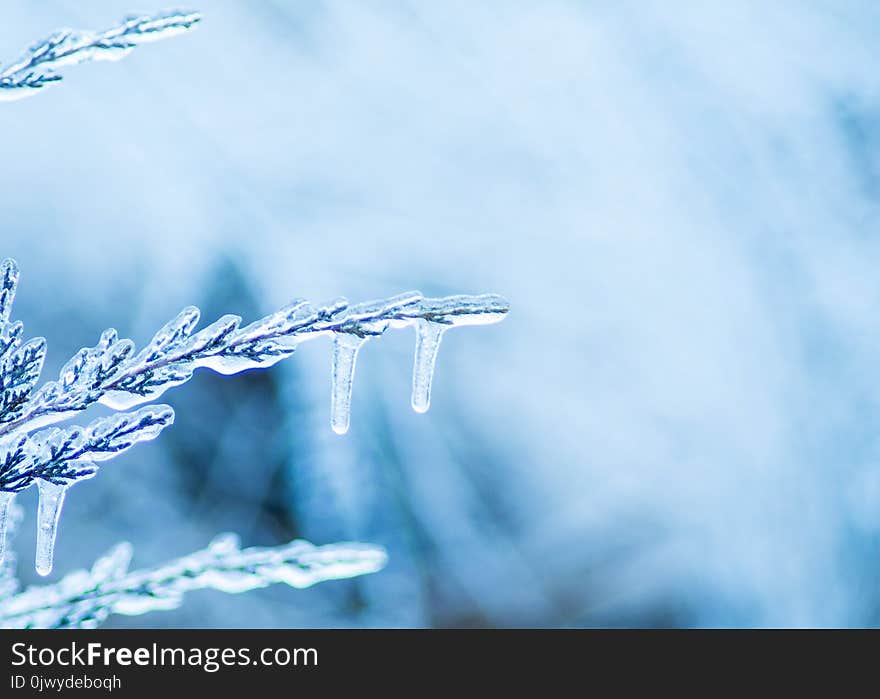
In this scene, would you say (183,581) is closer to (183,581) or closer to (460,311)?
(183,581)

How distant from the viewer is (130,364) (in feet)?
1.64

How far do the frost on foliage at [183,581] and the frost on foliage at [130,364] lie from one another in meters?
0.10

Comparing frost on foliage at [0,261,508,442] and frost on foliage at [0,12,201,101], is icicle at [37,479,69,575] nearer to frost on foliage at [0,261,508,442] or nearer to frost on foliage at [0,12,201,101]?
frost on foliage at [0,261,508,442]

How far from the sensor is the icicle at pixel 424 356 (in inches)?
19.6

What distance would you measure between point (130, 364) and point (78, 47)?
26 cm

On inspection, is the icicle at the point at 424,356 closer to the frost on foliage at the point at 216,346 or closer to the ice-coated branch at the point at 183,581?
the frost on foliage at the point at 216,346

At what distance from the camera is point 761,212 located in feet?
11.4

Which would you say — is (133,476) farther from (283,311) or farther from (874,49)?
(874,49)

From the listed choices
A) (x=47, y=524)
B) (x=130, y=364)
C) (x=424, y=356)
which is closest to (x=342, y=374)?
(x=424, y=356)

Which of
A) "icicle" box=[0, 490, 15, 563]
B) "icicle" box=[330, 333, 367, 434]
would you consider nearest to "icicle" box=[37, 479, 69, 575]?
"icicle" box=[0, 490, 15, 563]

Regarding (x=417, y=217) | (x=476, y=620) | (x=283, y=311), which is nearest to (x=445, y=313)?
(x=283, y=311)

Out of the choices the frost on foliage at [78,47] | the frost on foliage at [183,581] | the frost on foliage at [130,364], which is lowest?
the frost on foliage at [183,581]

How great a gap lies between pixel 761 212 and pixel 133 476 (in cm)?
324

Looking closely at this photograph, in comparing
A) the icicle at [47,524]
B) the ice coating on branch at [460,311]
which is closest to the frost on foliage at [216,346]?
the ice coating on branch at [460,311]
